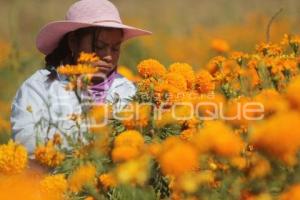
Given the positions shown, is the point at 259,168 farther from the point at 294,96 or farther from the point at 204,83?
the point at 204,83

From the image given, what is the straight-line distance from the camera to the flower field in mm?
1148

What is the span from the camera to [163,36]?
22.5 ft

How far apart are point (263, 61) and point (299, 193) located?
24.6 inches

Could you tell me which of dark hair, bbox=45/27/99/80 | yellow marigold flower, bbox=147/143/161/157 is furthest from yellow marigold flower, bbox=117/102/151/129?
dark hair, bbox=45/27/99/80

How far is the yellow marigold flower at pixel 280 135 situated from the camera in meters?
1.03

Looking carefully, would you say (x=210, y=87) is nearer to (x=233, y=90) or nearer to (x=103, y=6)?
(x=233, y=90)

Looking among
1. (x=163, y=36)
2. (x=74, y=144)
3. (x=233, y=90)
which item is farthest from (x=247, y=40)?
(x=74, y=144)

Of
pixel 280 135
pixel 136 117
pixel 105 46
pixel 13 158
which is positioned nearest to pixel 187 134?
pixel 136 117

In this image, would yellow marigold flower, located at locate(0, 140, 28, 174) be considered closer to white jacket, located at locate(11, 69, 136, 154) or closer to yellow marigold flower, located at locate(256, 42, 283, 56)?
white jacket, located at locate(11, 69, 136, 154)

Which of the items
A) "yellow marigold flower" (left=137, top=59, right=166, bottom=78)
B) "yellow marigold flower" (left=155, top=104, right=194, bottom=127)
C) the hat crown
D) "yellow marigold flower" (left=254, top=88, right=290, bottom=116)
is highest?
the hat crown

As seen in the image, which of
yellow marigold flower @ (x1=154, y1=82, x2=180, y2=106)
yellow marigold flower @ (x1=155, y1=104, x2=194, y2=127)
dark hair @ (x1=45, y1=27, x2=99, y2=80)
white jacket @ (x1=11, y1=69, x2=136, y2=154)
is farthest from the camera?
dark hair @ (x1=45, y1=27, x2=99, y2=80)

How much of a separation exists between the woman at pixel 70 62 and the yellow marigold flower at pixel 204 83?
37 cm

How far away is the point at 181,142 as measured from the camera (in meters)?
1.35

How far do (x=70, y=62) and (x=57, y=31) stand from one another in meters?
0.13
